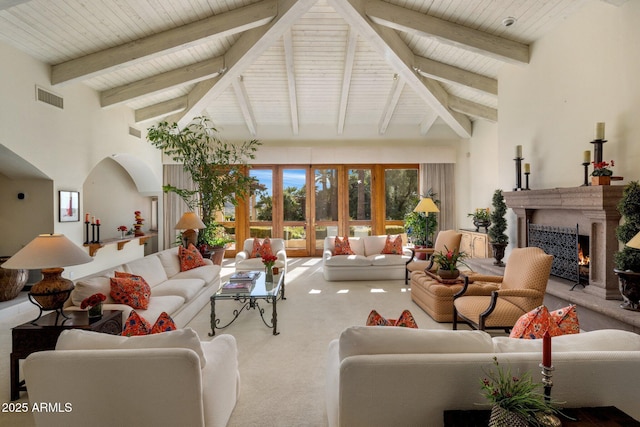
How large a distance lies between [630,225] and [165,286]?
4.72 meters

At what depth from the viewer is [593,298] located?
338cm

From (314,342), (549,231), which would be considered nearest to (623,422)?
(314,342)

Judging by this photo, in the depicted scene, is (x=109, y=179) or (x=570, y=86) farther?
(x=109, y=179)

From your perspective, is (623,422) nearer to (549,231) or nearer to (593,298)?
(593,298)

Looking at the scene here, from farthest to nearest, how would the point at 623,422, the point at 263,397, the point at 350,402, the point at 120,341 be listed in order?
the point at 263,397
the point at 120,341
the point at 350,402
the point at 623,422

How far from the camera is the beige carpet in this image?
7.66 ft

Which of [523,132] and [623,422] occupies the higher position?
[523,132]

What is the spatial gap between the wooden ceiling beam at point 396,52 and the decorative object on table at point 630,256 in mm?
3471

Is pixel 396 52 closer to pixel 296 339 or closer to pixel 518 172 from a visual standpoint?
pixel 518 172

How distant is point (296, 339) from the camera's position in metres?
3.60

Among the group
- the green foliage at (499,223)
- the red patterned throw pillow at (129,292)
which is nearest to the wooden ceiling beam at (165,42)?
the red patterned throw pillow at (129,292)

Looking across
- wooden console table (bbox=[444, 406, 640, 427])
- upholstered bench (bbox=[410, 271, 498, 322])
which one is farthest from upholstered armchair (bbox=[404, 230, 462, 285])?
wooden console table (bbox=[444, 406, 640, 427])

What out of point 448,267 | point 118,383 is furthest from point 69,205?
point 448,267

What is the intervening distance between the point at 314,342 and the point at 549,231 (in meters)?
3.33
